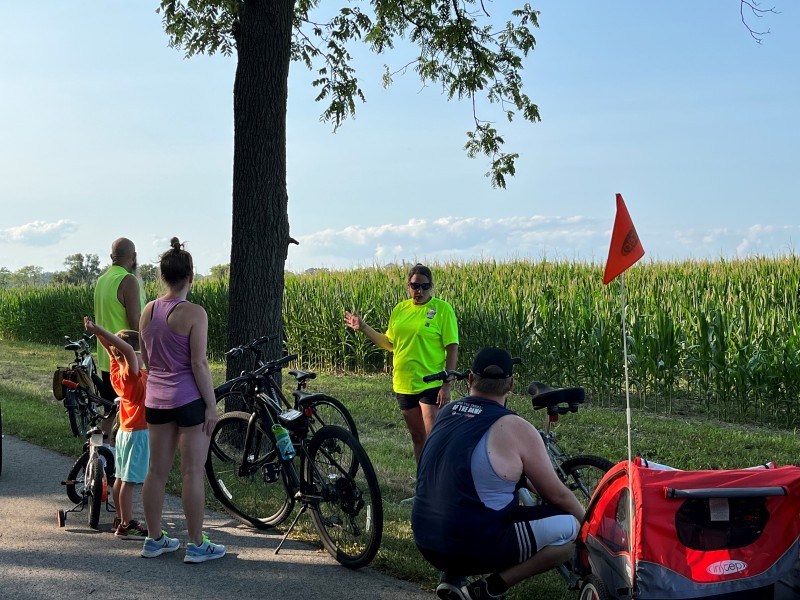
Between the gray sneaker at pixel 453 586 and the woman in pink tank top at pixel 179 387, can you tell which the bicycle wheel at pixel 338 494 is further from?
the gray sneaker at pixel 453 586

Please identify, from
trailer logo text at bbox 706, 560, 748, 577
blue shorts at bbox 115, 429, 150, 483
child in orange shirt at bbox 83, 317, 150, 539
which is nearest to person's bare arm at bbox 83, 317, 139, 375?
child in orange shirt at bbox 83, 317, 150, 539

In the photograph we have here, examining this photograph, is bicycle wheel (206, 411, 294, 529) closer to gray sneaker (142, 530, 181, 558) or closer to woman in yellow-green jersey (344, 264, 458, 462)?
gray sneaker (142, 530, 181, 558)

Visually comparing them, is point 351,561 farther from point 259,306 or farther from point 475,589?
point 259,306

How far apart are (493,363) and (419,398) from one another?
3.00 meters

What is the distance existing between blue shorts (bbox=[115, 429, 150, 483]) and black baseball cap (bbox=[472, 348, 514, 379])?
2932 millimetres

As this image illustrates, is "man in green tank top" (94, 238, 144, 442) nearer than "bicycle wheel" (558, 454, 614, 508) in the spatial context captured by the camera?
No

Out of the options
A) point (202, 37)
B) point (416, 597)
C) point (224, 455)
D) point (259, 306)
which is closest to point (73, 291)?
point (202, 37)

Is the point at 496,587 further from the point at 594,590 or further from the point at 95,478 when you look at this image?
the point at 95,478

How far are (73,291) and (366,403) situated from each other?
24.9 m

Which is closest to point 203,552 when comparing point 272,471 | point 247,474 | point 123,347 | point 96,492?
point 272,471

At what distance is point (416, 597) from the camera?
206 inches

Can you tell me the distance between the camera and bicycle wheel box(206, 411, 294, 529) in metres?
6.74

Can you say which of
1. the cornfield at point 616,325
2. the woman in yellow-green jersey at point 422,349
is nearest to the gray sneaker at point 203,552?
the woman in yellow-green jersey at point 422,349

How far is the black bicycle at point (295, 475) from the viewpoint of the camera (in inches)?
232
